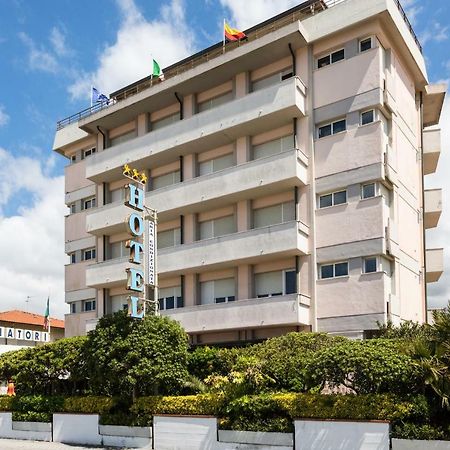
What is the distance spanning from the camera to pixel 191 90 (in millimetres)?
37281

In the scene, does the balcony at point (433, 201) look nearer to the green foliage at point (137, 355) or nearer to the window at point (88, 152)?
the green foliage at point (137, 355)

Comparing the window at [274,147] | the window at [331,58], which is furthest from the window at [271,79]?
the window at [274,147]

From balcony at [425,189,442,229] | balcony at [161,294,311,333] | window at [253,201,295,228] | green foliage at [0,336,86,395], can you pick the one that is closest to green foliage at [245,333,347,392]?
balcony at [161,294,311,333]

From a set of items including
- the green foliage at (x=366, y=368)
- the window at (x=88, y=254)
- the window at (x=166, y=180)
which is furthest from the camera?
the window at (x=88, y=254)

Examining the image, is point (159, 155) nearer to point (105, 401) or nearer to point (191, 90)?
point (191, 90)

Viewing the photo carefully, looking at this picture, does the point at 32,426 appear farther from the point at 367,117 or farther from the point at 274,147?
the point at 367,117

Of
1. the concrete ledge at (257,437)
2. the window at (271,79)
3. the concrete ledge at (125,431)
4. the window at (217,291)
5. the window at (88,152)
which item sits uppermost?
the window at (271,79)

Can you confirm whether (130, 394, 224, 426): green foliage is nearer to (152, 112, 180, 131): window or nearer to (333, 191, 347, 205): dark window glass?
(333, 191, 347, 205): dark window glass

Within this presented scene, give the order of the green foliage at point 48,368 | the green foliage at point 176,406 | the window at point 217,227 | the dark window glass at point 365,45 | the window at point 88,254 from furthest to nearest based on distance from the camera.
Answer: the window at point 88,254 → the window at point 217,227 → the dark window glass at point 365,45 → the green foliage at point 48,368 → the green foliage at point 176,406

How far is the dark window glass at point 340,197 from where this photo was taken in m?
30.9

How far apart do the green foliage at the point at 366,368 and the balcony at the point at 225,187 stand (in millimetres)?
12760

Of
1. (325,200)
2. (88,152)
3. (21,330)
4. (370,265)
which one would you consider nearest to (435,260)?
(370,265)

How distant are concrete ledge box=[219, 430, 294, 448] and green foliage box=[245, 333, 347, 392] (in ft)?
6.39

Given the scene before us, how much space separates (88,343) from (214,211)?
1219 cm
